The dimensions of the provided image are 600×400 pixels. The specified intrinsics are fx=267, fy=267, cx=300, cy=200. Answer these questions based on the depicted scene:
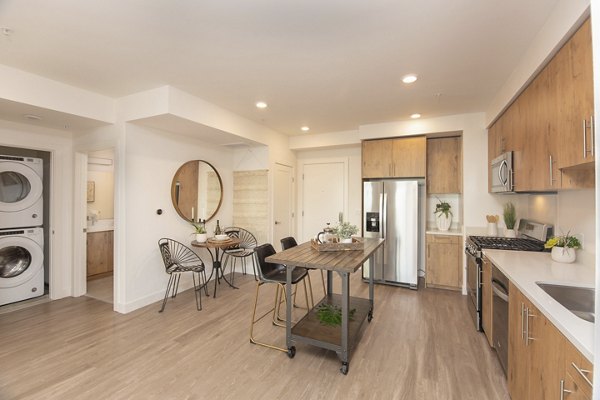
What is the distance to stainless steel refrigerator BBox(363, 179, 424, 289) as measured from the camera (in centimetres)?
406

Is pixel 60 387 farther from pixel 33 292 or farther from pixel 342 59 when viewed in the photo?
pixel 342 59

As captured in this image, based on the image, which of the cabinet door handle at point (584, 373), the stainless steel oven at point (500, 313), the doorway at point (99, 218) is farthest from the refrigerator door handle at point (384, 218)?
the doorway at point (99, 218)

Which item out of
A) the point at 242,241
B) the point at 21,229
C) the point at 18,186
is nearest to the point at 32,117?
the point at 18,186

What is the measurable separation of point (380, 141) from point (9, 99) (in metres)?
4.43

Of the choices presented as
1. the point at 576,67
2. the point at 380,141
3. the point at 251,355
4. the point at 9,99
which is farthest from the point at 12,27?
the point at 380,141

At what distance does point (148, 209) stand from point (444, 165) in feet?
14.6

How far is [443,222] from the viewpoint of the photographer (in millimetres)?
4262

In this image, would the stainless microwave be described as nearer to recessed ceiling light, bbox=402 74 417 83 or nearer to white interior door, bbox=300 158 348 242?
recessed ceiling light, bbox=402 74 417 83

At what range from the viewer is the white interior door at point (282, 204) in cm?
494

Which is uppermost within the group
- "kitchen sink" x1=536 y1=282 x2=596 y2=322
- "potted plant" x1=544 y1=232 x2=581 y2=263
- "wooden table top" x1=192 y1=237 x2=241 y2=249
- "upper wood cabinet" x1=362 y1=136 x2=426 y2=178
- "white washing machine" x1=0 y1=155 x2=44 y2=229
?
"upper wood cabinet" x1=362 y1=136 x2=426 y2=178

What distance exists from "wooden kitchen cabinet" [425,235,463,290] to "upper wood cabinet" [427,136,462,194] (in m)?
0.81

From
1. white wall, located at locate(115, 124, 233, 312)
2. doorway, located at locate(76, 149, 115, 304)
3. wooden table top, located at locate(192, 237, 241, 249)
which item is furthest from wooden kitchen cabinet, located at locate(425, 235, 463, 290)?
doorway, located at locate(76, 149, 115, 304)

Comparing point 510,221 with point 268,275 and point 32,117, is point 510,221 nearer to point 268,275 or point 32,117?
point 268,275

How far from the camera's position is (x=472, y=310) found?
2.97 meters
